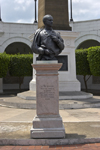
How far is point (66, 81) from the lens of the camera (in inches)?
517

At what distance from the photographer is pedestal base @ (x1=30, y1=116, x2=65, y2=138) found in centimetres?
544

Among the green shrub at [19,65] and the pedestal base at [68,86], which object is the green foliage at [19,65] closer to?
the green shrub at [19,65]

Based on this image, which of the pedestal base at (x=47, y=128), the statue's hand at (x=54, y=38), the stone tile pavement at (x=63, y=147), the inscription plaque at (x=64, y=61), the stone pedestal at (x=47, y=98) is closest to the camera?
the stone tile pavement at (x=63, y=147)

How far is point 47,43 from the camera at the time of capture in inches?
245

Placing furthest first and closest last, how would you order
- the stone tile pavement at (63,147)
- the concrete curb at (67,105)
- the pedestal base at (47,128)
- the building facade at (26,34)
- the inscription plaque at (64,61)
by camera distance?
the building facade at (26,34) → the inscription plaque at (64,61) → the concrete curb at (67,105) → the pedestal base at (47,128) → the stone tile pavement at (63,147)

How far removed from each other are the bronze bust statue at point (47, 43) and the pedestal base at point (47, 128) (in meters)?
1.87

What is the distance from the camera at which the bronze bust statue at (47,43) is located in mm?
6145

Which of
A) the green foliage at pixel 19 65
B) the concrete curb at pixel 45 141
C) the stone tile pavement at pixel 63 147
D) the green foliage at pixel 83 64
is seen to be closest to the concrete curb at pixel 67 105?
the concrete curb at pixel 45 141

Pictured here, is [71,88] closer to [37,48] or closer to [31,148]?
[37,48]

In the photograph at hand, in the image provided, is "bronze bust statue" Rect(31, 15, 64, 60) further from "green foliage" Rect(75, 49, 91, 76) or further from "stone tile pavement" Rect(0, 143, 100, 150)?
"green foliage" Rect(75, 49, 91, 76)

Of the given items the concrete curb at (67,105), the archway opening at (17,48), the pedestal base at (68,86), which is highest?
the archway opening at (17,48)

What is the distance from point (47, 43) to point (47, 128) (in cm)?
257

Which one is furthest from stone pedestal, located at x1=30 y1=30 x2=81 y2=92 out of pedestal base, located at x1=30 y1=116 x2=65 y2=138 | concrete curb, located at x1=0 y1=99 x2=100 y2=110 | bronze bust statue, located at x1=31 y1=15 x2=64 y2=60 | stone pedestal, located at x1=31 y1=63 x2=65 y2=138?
pedestal base, located at x1=30 y1=116 x2=65 y2=138

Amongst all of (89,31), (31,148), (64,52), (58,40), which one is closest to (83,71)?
(64,52)
